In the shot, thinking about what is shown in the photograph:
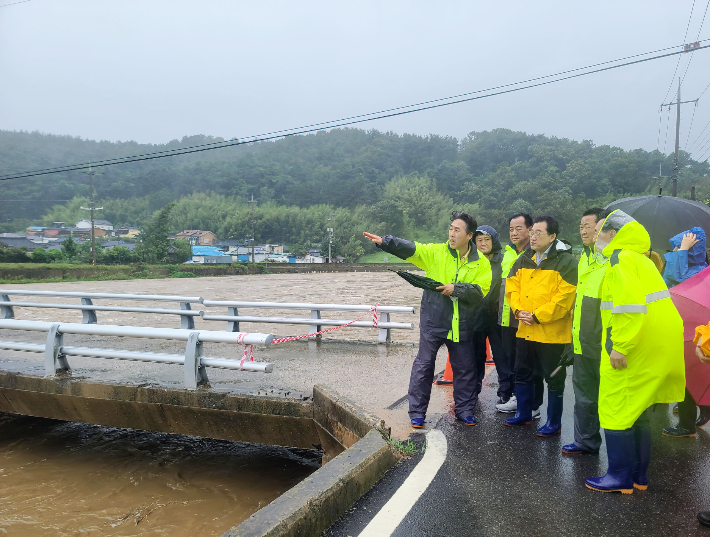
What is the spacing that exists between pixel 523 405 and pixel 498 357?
89cm

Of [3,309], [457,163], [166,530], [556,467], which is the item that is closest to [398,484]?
[556,467]

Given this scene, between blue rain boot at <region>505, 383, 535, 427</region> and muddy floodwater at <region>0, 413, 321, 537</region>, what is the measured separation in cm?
235

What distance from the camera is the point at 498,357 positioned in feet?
18.3

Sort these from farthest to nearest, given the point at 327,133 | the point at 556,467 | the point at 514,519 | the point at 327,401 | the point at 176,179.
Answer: the point at 327,133
the point at 176,179
the point at 327,401
the point at 556,467
the point at 514,519

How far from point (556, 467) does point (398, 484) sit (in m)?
1.20

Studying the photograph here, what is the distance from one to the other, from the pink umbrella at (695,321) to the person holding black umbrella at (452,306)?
1524 mm

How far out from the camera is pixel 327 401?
480 cm

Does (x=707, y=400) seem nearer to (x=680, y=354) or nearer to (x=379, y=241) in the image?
(x=680, y=354)

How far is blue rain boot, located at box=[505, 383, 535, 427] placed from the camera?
15.4 feet

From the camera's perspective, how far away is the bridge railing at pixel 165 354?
5.17 m

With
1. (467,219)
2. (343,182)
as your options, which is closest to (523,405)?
(467,219)

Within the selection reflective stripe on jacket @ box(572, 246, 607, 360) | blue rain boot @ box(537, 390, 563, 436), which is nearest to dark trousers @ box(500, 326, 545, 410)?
blue rain boot @ box(537, 390, 563, 436)

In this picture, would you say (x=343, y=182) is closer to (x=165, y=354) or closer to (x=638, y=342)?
(x=165, y=354)

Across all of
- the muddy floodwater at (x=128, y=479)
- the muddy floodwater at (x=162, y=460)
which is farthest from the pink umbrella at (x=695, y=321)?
the muddy floodwater at (x=128, y=479)
